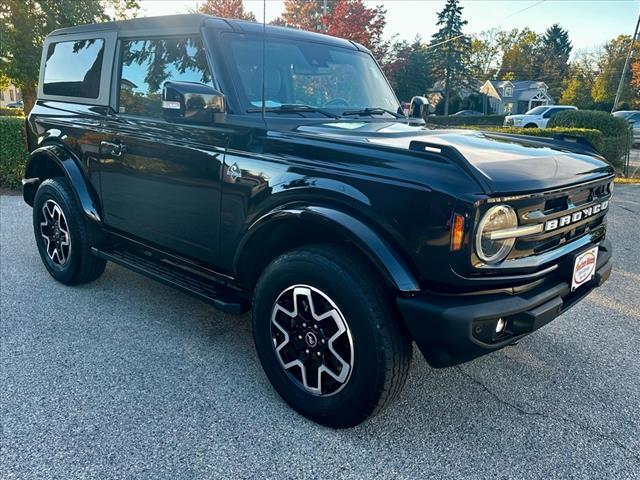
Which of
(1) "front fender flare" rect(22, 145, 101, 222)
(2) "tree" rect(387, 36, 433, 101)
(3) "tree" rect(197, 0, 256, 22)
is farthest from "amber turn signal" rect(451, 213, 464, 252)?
(2) "tree" rect(387, 36, 433, 101)

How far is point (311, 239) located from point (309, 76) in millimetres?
1268

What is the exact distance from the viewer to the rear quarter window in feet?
12.1

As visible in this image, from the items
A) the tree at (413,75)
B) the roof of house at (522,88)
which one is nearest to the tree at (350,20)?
the tree at (413,75)

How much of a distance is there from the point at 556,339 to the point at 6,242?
553 cm

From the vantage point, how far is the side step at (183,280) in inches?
112

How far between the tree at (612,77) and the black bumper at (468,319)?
46604 millimetres

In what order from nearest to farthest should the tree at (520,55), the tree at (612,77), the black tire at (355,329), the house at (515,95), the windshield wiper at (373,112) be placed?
1. the black tire at (355,329)
2. the windshield wiper at (373,112)
3. the tree at (612,77)
4. the house at (515,95)
5. the tree at (520,55)

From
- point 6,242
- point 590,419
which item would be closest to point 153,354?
point 590,419

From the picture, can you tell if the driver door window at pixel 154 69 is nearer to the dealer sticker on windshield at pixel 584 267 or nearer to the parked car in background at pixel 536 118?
the dealer sticker on windshield at pixel 584 267

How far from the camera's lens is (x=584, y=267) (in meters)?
2.46

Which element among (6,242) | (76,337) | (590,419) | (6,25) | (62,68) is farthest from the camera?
(6,25)

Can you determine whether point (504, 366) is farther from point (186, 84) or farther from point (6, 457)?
point (6, 457)

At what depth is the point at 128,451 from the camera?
2.23 metres

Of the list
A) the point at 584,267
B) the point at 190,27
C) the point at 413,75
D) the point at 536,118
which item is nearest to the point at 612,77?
the point at 413,75
